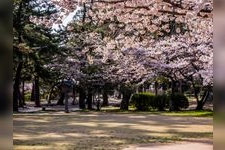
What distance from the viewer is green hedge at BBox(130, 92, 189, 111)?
678 inches

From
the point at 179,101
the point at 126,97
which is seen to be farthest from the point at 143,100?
the point at 179,101

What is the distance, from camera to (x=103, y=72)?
17.1m

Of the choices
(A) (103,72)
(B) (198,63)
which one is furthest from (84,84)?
(B) (198,63)

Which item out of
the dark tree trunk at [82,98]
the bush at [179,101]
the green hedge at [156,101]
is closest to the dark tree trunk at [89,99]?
the dark tree trunk at [82,98]

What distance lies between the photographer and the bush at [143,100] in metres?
17.4

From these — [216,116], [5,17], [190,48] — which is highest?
[190,48]

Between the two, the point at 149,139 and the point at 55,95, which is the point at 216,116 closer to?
the point at 149,139

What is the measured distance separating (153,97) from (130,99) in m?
1.36

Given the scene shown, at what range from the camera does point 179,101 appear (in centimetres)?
1730

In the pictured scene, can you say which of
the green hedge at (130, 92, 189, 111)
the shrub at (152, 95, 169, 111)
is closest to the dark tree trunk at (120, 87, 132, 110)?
the green hedge at (130, 92, 189, 111)

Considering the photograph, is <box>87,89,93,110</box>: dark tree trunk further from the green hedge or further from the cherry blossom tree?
the green hedge

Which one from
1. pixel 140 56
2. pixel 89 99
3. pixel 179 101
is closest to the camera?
pixel 140 56

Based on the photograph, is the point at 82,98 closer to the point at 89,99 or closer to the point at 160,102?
the point at 89,99

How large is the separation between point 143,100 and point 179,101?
65.6 inches
